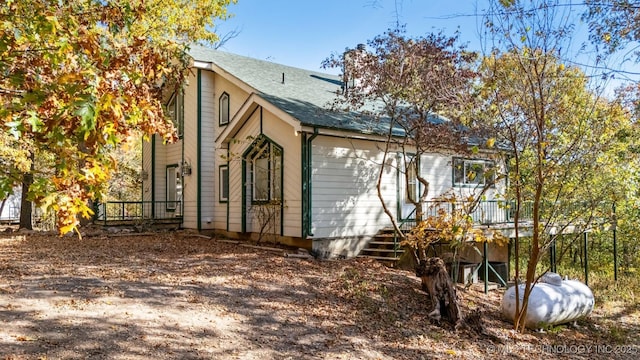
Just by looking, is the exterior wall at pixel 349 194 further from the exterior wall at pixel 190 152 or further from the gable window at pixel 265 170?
the exterior wall at pixel 190 152

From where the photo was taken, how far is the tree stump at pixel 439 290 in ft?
26.1

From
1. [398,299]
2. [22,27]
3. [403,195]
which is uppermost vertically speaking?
[22,27]

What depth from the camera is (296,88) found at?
14.5 metres

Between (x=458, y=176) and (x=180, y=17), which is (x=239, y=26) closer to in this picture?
(x=180, y=17)

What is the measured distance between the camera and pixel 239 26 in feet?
82.6

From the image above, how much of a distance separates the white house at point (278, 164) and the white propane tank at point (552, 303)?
2598mm

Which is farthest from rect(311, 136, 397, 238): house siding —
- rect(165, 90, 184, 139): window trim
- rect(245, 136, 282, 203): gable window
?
rect(165, 90, 184, 139): window trim

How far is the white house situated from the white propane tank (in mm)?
2598

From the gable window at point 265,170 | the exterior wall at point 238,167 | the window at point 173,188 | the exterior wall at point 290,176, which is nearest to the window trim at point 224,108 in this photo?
the exterior wall at point 238,167

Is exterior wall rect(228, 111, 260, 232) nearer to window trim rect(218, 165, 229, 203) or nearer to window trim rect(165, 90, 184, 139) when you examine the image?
window trim rect(218, 165, 229, 203)

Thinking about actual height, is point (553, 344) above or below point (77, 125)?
below

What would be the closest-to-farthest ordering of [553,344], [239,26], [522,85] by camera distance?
1. [522,85]
2. [553,344]
3. [239,26]

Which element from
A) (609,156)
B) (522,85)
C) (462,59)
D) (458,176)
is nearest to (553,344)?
(609,156)

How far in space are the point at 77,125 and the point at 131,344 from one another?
113 inches
